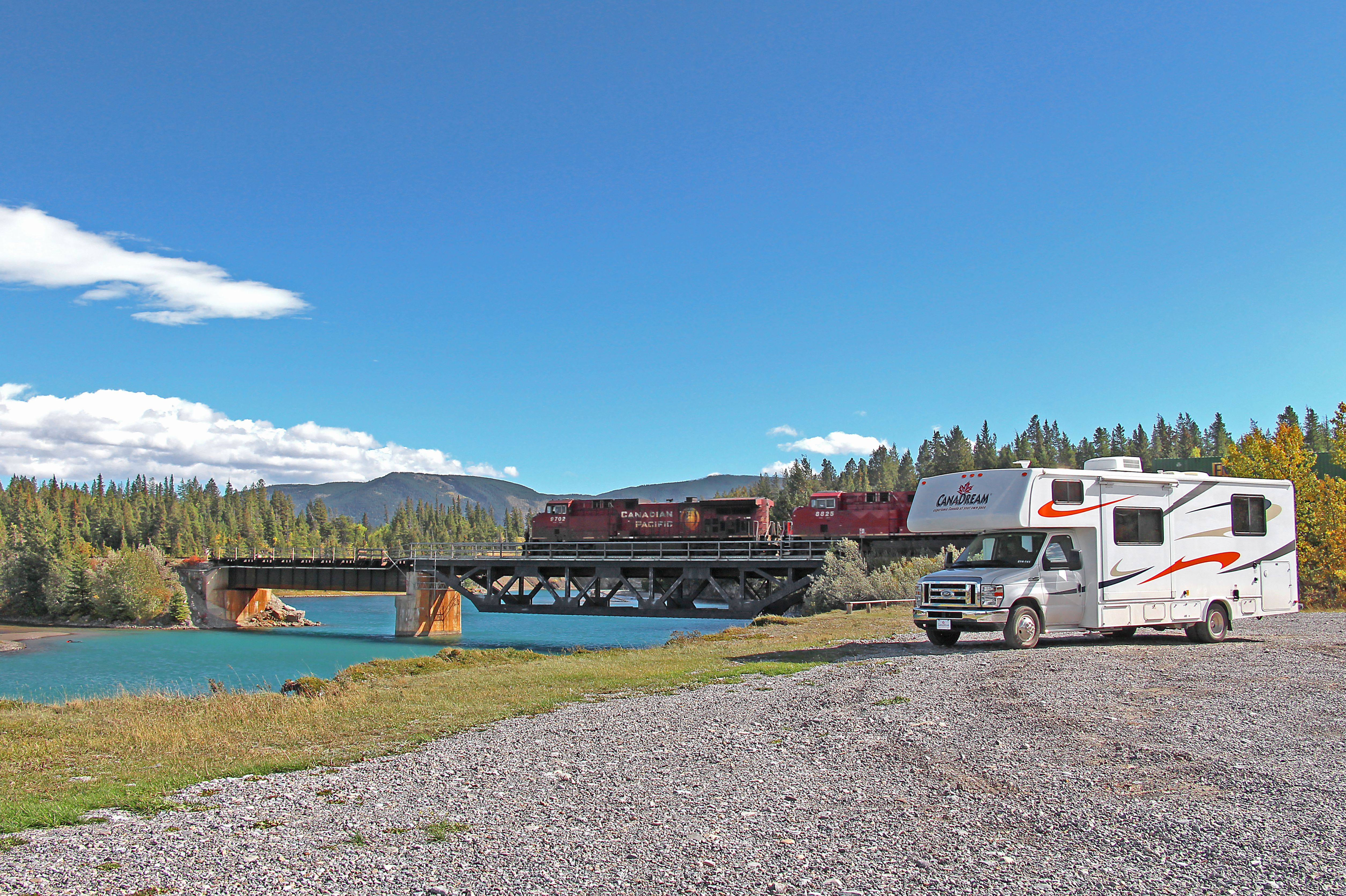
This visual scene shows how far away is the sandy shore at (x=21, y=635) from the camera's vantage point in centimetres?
5294

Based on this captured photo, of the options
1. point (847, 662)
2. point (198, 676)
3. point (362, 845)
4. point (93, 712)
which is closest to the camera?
point (362, 845)

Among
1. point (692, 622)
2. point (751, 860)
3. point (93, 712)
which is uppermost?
point (751, 860)

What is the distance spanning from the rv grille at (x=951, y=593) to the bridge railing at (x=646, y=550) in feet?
87.6

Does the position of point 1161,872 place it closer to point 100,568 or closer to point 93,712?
point 93,712

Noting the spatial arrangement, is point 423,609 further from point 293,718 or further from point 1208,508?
point 1208,508

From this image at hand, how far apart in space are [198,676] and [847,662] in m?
30.0

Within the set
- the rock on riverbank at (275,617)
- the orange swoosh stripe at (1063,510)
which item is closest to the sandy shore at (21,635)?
the rock on riverbank at (275,617)

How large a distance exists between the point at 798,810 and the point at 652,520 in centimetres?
5098

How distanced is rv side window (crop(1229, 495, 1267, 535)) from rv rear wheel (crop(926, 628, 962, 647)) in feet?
25.6

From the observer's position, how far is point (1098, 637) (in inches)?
914

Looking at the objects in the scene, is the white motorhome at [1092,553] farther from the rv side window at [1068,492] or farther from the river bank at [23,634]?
the river bank at [23,634]

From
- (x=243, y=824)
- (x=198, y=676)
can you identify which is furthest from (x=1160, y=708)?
(x=198, y=676)

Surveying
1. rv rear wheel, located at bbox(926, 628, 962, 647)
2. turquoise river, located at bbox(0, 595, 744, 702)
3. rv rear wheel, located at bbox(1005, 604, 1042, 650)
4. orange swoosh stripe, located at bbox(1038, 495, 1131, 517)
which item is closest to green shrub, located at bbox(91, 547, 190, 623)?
turquoise river, located at bbox(0, 595, 744, 702)

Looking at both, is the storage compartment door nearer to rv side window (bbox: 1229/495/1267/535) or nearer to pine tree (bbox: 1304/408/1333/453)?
rv side window (bbox: 1229/495/1267/535)
